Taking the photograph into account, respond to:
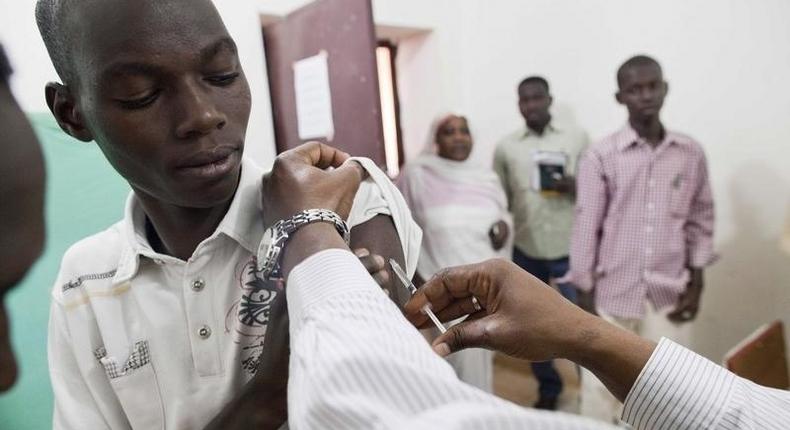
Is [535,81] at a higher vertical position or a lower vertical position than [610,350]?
higher

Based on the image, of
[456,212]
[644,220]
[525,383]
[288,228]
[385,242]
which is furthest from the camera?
[525,383]

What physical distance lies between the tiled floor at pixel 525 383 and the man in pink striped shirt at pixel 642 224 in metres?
0.04

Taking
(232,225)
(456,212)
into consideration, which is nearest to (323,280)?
(232,225)

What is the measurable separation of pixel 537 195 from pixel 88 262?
5.57 feet

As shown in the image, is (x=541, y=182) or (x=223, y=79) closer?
(x=223, y=79)

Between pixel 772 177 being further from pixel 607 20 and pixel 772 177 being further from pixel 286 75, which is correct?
pixel 286 75

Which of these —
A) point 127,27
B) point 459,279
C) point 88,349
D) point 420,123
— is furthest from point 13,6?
point 420,123

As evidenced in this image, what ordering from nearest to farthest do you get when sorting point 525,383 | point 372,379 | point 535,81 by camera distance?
point 372,379 < point 525,383 < point 535,81

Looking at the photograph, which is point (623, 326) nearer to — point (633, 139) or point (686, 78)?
point (633, 139)

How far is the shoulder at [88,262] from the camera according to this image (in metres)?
0.54

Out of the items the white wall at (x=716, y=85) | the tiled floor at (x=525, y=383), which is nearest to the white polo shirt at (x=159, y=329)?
the tiled floor at (x=525, y=383)

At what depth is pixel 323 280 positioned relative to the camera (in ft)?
1.26

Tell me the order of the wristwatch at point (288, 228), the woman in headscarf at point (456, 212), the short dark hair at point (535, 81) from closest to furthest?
the wristwatch at point (288, 228)
the woman in headscarf at point (456, 212)
the short dark hair at point (535, 81)

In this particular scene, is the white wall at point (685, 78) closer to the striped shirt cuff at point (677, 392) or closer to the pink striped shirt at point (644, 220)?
Answer: the pink striped shirt at point (644, 220)
